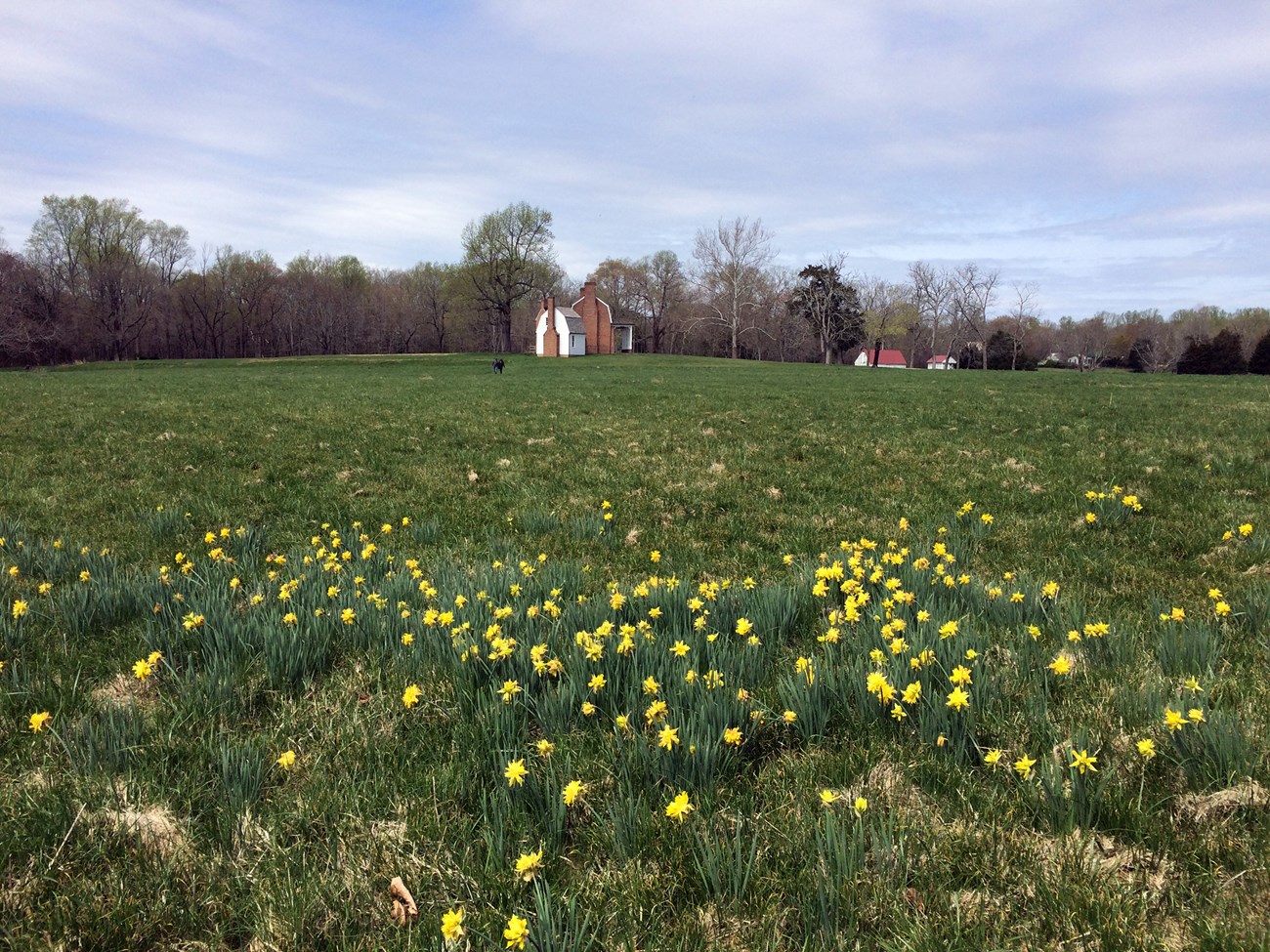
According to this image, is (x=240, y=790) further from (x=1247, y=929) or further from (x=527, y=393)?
(x=527, y=393)

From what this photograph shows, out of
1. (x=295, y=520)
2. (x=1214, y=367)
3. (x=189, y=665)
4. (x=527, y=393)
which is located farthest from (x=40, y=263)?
(x=1214, y=367)

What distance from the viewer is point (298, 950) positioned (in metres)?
1.82

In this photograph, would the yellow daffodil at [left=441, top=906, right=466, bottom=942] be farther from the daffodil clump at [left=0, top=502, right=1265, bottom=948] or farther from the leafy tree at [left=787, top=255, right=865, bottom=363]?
the leafy tree at [left=787, top=255, right=865, bottom=363]

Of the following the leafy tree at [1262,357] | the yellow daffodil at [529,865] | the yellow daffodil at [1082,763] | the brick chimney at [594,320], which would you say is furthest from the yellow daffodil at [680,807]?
the leafy tree at [1262,357]

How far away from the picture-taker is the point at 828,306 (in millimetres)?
74750

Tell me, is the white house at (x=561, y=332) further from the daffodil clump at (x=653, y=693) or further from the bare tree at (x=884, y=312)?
the daffodil clump at (x=653, y=693)

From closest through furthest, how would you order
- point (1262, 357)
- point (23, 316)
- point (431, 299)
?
point (23, 316), point (1262, 357), point (431, 299)

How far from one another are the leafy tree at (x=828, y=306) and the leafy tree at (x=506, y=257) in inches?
1264

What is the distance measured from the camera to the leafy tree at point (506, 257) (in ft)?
254

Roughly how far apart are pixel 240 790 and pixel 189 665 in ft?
3.90

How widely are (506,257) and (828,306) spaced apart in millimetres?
40297

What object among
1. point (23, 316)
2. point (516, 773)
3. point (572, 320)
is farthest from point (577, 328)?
point (516, 773)

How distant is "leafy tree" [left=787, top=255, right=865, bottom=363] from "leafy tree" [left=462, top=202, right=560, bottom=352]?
3211cm

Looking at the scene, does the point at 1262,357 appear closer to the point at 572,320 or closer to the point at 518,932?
the point at 572,320
